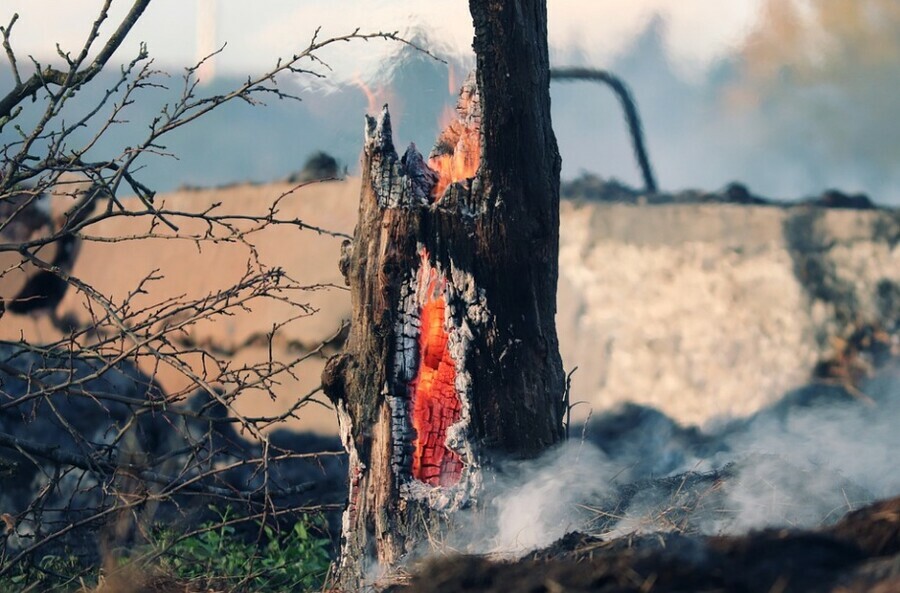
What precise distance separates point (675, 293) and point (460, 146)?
503 cm

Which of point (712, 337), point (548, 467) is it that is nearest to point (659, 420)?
point (712, 337)

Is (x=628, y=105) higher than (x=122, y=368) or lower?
higher

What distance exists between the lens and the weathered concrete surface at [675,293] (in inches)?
338

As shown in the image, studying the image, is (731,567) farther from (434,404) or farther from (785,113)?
(785,113)

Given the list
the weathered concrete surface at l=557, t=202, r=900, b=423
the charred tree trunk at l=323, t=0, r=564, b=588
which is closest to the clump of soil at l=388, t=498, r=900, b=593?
the charred tree trunk at l=323, t=0, r=564, b=588

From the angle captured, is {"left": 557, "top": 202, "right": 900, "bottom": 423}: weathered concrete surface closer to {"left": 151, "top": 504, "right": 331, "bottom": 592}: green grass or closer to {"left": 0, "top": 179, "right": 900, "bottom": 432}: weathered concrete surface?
{"left": 0, "top": 179, "right": 900, "bottom": 432}: weathered concrete surface

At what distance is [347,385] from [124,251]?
653 cm

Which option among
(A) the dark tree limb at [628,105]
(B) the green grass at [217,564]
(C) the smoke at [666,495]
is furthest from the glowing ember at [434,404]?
(A) the dark tree limb at [628,105]

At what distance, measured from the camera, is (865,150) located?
8750 millimetres

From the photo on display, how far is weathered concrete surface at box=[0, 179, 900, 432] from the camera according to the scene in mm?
8586

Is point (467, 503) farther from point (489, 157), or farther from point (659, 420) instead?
point (659, 420)

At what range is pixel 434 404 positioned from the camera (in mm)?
4312

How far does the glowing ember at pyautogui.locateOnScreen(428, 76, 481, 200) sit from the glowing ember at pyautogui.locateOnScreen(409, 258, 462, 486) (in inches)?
22.8

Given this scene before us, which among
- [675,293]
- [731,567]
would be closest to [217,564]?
[731,567]
